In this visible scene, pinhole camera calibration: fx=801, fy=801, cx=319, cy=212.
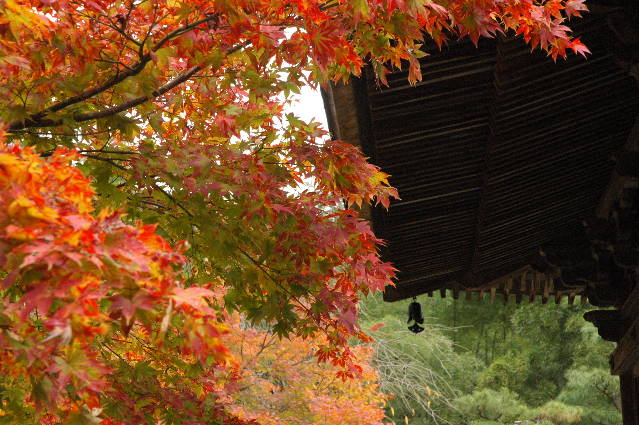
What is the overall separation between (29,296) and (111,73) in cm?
171

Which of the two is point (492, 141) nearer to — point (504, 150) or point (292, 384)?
point (504, 150)

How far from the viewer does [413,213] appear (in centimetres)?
498

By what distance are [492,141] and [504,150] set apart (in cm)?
20

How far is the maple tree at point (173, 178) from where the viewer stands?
161cm

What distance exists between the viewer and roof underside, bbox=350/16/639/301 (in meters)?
3.41

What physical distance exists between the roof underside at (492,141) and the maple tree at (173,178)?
0.74ft

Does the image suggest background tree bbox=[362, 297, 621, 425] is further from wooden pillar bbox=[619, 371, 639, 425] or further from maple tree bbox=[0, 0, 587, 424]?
maple tree bbox=[0, 0, 587, 424]

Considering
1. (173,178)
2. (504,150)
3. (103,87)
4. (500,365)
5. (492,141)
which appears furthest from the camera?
(500,365)

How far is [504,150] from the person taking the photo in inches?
159

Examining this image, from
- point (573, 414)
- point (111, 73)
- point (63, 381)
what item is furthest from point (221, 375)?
point (573, 414)

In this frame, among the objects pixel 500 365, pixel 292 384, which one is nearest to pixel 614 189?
pixel 292 384

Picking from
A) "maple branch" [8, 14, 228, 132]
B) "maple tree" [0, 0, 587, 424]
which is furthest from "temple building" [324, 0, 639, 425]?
"maple branch" [8, 14, 228, 132]

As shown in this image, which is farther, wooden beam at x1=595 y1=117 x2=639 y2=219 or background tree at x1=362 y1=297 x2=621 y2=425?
background tree at x1=362 y1=297 x2=621 y2=425

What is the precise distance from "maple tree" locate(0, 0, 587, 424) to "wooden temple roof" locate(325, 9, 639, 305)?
0.68 ft
